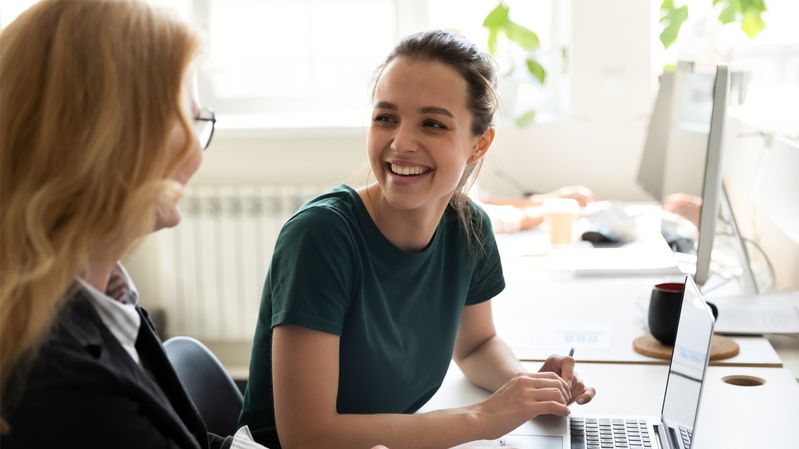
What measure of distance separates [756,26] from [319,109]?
1.49m

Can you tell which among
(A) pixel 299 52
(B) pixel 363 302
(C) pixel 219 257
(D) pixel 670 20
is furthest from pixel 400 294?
(A) pixel 299 52

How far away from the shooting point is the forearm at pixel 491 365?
1590 mm

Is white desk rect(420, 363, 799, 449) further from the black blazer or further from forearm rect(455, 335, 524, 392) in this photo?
the black blazer

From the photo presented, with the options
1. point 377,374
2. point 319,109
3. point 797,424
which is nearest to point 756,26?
point 319,109

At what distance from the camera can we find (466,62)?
5.09ft

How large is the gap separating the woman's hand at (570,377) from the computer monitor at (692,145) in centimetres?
53

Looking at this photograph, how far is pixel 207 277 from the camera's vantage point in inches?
132

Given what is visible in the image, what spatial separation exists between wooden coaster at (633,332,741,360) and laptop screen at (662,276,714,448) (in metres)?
0.34

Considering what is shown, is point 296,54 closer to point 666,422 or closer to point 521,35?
point 521,35

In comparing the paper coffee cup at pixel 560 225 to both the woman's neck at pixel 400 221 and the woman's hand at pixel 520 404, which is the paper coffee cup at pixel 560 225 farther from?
the woman's hand at pixel 520 404

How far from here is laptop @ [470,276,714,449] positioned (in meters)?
1.20

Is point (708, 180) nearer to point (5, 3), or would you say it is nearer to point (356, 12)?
point (356, 12)

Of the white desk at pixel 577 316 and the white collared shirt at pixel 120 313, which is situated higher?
the white collared shirt at pixel 120 313

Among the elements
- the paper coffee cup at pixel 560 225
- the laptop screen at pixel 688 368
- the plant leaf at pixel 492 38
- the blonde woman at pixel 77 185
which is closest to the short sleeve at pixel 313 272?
the blonde woman at pixel 77 185
